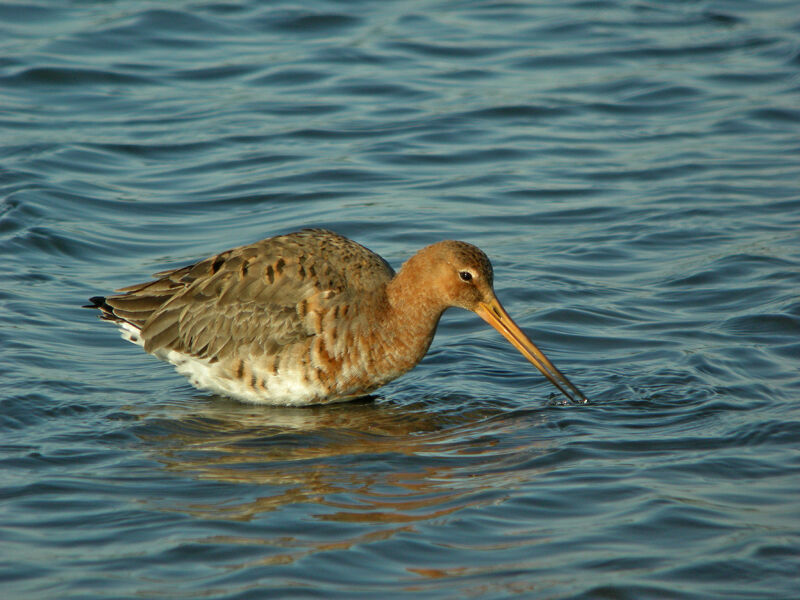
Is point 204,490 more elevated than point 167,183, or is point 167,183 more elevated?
point 167,183

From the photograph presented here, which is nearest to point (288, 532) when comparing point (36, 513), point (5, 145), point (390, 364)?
point (36, 513)

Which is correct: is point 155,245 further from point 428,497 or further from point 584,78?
point 584,78

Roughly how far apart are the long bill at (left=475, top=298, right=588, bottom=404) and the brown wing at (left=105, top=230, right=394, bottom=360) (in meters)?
0.79

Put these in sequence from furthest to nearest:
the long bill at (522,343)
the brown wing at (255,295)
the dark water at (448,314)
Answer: the brown wing at (255,295)
the long bill at (522,343)
the dark water at (448,314)

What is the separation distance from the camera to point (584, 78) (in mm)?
16109

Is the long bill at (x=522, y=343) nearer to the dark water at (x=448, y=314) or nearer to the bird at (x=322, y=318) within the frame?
the bird at (x=322, y=318)

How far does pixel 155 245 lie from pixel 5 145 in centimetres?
309

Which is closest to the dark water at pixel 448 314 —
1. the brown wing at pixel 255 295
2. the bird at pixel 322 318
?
the bird at pixel 322 318

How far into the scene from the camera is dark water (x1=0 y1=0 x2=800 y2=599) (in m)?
6.12

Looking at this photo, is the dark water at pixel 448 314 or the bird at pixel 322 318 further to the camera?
the bird at pixel 322 318

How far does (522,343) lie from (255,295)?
1909 millimetres

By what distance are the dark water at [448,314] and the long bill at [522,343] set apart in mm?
237

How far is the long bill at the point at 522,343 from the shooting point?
27.0 ft

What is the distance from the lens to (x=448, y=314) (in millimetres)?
10398
